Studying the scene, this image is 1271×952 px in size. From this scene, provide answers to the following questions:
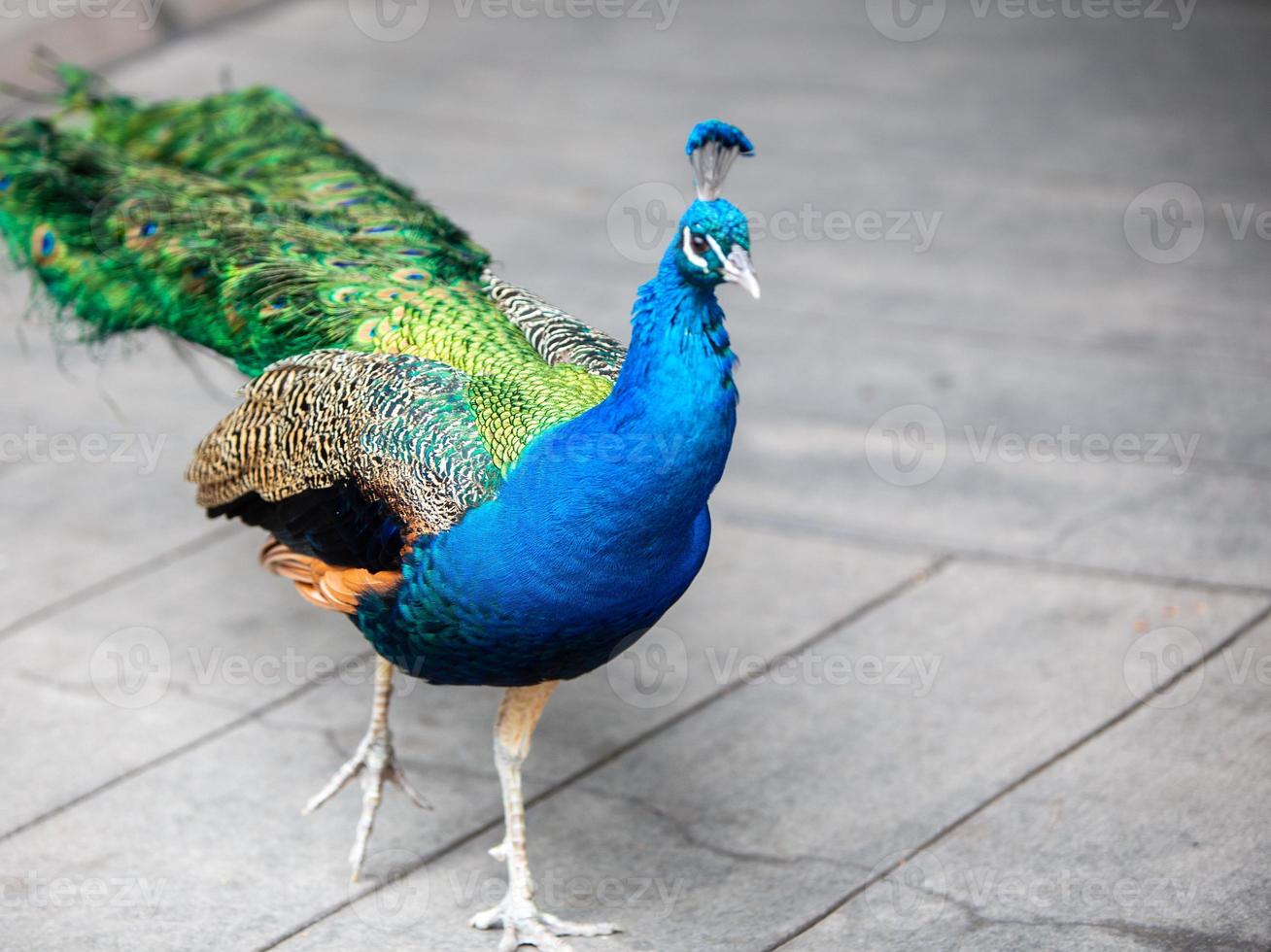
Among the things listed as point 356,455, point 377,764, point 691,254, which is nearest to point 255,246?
point 356,455

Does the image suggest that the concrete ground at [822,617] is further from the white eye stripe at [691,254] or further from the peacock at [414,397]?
the white eye stripe at [691,254]

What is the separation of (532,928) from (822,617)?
1.76 m

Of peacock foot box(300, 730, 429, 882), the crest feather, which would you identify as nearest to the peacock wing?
peacock foot box(300, 730, 429, 882)

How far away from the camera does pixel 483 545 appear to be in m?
3.60

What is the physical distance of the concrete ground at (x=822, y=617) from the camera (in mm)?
4203

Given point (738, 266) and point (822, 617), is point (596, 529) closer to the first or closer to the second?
point (738, 266)

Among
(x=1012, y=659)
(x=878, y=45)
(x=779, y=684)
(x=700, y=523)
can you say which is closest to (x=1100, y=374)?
(x=1012, y=659)

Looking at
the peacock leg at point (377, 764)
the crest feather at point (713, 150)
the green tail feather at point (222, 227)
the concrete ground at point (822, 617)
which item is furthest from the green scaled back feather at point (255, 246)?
the peacock leg at point (377, 764)

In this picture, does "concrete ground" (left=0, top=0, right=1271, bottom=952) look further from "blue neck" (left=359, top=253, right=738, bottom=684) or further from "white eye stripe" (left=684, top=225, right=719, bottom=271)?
"white eye stripe" (left=684, top=225, right=719, bottom=271)

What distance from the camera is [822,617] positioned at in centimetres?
537

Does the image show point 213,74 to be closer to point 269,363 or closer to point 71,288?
Answer: point 71,288

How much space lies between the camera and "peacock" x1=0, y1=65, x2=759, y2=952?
343 cm

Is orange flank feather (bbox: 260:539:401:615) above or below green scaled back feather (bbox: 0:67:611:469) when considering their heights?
below

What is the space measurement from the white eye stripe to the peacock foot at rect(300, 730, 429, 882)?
74.5 inches
